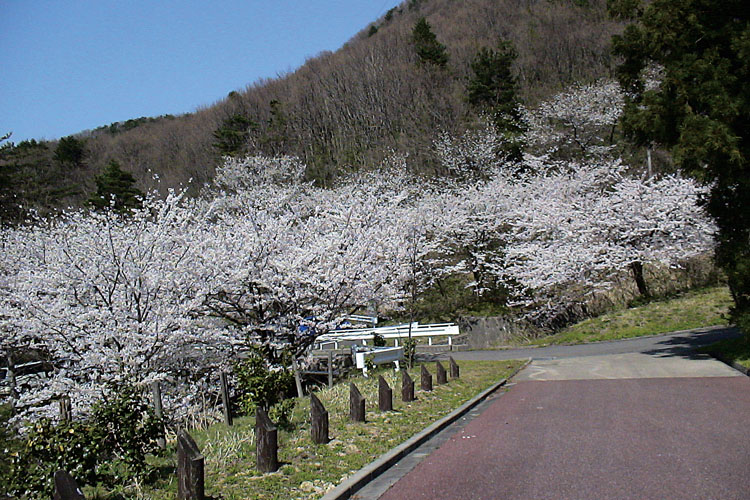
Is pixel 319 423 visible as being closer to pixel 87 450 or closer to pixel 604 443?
pixel 87 450

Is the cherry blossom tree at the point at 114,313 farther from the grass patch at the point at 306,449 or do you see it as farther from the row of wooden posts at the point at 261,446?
the row of wooden posts at the point at 261,446

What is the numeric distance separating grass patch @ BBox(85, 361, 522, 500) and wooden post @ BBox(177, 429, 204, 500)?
45 cm

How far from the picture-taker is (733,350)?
14.5 metres

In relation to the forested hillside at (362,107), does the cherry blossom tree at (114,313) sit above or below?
below

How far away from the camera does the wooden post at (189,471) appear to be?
17.5 ft

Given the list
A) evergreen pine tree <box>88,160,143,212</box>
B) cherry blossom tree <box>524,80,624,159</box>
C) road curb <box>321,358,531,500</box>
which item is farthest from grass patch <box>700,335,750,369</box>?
evergreen pine tree <box>88,160,143,212</box>

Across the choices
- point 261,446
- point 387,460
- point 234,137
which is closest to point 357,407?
point 387,460

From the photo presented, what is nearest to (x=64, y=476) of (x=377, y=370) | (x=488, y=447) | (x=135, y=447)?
(x=135, y=447)

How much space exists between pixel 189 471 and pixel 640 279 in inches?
944

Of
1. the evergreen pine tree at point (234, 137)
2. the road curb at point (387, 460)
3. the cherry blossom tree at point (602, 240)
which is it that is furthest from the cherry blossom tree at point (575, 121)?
the road curb at point (387, 460)

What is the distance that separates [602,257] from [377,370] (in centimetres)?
1306

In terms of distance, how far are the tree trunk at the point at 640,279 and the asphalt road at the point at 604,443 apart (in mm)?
11847

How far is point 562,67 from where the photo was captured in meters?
54.4

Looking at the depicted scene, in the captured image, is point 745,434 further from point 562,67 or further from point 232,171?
point 562,67
